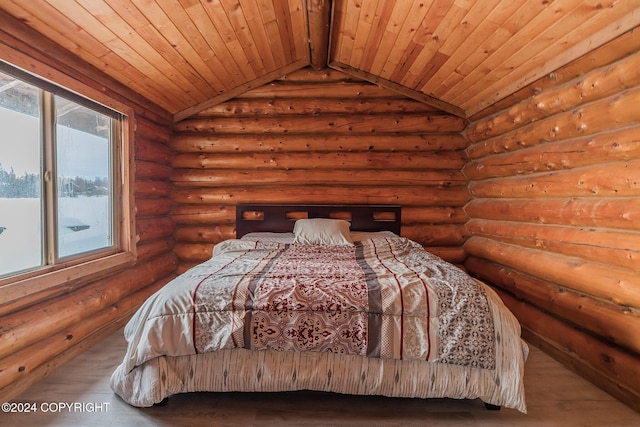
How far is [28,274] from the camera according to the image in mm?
2070

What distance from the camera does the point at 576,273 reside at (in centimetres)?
224

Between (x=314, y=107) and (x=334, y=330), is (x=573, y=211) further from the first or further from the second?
(x=314, y=107)

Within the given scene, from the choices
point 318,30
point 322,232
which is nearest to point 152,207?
point 322,232

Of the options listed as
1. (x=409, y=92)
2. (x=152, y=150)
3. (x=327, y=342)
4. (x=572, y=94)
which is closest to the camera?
(x=327, y=342)

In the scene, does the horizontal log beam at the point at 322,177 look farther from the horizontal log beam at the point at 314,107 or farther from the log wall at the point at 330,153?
the horizontal log beam at the point at 314,107

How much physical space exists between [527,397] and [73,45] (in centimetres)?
394

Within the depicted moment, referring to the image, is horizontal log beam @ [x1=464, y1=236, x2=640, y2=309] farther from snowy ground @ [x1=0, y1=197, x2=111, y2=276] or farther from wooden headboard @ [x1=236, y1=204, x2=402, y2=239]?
snowy ground @ [x1=0, y1=197, x2=111, y2=276]

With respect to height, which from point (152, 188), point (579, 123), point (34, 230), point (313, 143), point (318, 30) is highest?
point (318, 30)

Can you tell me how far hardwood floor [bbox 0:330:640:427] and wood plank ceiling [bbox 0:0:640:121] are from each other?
7.50ft

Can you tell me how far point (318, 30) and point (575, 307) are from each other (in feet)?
10.5

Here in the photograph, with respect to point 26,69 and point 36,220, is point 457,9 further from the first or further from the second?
point 36,220

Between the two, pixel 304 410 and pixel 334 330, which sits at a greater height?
pixel 334 330

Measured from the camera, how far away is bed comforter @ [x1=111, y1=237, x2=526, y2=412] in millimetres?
1766

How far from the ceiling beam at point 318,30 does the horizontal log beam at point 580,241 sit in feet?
8.69
